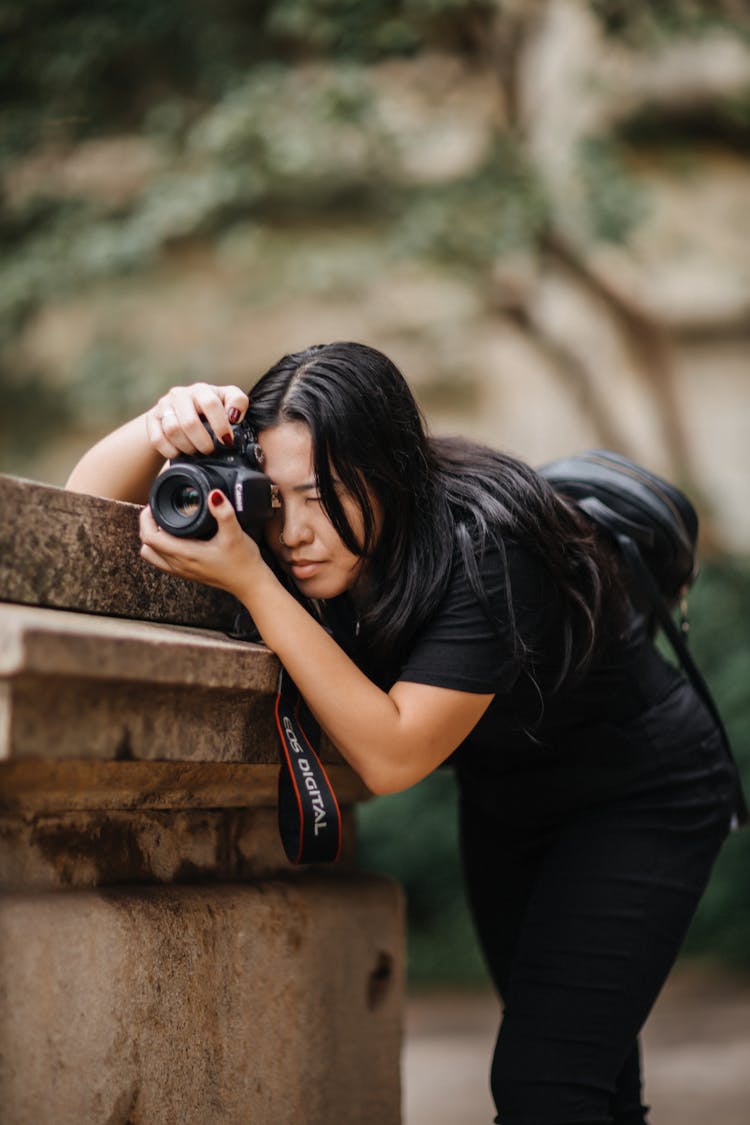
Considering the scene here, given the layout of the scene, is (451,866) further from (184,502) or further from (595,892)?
(184,502)

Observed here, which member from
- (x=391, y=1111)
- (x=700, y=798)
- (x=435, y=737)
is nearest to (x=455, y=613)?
(x=435, y=737)

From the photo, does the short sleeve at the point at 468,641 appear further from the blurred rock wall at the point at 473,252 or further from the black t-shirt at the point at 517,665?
the blurred rock wall at the point at 473,252

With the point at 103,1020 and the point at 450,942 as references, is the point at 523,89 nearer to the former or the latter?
the point at 450,942

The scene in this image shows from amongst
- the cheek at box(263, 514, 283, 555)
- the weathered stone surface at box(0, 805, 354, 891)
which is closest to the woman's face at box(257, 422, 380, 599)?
the cheek at box(263, 514, 283, 555)

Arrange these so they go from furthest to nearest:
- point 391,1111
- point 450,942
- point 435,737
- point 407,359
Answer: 1. point 407,359
2. point 450,942
3. point 391,1111
4. point 435,737

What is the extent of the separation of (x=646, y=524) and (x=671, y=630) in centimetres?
18

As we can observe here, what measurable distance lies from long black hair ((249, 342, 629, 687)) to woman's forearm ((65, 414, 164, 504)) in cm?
18

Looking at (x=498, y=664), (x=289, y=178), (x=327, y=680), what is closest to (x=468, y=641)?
(x=498, y=664)

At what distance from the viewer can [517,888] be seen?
2.03 meters

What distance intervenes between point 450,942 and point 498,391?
10.9ft

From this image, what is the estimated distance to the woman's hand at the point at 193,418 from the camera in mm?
1580

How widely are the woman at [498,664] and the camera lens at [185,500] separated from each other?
0.04m

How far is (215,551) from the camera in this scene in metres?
1.47

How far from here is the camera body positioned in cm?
146
